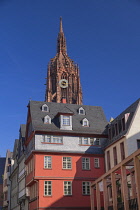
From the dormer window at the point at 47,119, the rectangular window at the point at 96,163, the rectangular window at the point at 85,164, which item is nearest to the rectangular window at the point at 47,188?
the rectangular window at the point at 85,164

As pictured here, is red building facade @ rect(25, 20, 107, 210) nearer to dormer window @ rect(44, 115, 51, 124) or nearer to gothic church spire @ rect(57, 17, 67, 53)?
dormer window @ rect(44, 115, 51, 124)

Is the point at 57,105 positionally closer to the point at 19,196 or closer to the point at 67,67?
the point at 19,196

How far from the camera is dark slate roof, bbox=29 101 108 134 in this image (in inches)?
1821

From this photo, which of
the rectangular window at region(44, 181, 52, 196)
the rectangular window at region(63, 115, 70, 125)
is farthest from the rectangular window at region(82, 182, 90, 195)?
the rectangular window at region(63, 115, 70, 125)

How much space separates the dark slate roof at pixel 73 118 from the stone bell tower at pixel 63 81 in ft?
211

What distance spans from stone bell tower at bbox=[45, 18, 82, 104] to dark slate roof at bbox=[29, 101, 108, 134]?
64.2 meters

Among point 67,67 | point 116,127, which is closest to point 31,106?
point 116,127

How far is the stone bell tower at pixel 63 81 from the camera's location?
11906 centimetres

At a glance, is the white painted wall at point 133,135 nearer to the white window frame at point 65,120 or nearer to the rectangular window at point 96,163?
the rectangular window at point 96,163

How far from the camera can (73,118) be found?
161 ft

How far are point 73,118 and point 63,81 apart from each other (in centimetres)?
7490

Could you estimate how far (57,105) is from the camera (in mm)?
51125

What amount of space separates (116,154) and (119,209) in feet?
42.5

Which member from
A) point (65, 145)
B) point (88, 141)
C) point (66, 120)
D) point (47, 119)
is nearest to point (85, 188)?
point (65, 145)
